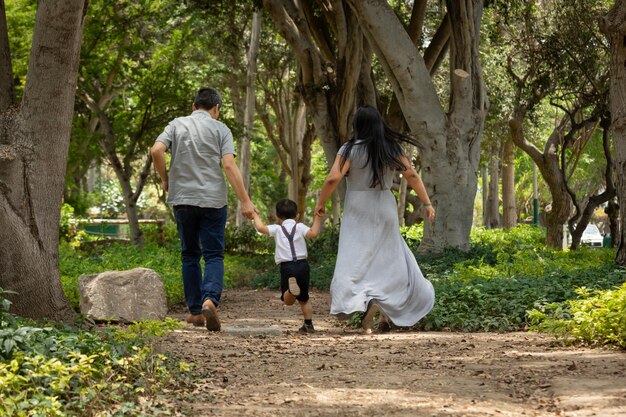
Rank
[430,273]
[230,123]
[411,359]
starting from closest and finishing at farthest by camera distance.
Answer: [411,359], [430,273], [230,123]

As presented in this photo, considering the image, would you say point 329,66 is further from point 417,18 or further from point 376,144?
point 376,144

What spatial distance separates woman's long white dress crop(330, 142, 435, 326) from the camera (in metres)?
8.97

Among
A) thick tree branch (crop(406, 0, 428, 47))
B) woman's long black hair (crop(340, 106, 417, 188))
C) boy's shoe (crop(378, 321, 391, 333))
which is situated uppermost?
thick tree branch (crop(406, 0, 428, 47))

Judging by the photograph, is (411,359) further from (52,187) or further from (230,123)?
(230,123)

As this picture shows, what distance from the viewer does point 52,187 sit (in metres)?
7.56

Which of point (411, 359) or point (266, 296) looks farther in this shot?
point (266, 296)

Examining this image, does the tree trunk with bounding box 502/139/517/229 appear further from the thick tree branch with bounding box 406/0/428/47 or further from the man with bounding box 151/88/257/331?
the man with bounding box 151/88/257/331

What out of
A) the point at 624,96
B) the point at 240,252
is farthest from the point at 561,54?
the point at 624,96

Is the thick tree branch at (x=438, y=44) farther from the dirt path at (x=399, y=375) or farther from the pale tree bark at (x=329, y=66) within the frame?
the dirt path at (x=399, y=375)

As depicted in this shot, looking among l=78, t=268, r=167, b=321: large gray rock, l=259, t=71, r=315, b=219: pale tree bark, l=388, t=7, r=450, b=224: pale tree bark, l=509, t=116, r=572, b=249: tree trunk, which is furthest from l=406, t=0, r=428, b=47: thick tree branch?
l=259, t=71, r=315, b=219: pale tree bark

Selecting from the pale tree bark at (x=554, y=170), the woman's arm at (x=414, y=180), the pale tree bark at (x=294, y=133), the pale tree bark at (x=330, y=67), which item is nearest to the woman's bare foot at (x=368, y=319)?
the woman's arm at (x=414, y=180)

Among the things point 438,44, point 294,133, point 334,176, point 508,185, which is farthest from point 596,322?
point 508,185

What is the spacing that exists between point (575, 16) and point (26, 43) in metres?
12.0

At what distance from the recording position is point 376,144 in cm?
888
